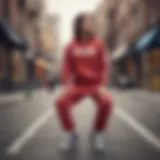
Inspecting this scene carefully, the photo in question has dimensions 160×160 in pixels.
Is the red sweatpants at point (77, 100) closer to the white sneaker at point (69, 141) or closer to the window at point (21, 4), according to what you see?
the white sneaker at point (69, 141)

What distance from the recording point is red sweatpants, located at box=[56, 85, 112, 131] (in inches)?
43.0

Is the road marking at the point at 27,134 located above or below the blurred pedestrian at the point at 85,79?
below

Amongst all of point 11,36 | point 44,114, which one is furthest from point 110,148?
point 11,36

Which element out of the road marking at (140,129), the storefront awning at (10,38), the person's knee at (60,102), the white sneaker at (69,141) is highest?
the storefront awning at (10,38)

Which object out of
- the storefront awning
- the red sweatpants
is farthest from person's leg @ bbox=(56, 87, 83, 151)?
the storefront awning

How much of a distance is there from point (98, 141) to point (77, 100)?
9cm

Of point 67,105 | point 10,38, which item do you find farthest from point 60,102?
point 10,38

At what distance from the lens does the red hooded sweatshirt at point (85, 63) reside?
3.52 ft

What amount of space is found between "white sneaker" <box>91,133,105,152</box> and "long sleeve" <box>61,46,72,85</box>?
112 millimetres

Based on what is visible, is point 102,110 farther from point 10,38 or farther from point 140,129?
point 10,38

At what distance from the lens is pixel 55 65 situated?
107 cm

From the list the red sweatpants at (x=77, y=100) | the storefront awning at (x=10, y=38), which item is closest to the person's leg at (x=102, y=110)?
the red sweatpants at (x=77, y=100)

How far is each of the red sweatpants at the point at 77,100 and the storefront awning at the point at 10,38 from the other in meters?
0.12

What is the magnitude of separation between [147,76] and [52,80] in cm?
17
